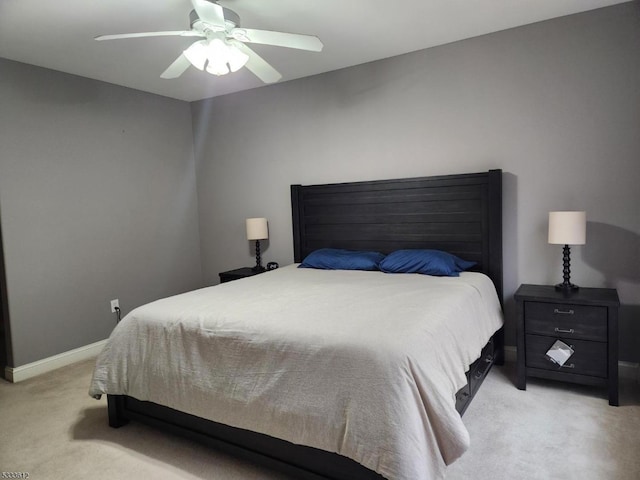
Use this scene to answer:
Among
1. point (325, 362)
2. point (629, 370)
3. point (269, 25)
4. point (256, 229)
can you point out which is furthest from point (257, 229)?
point (629, 370)

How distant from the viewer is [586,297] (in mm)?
2652

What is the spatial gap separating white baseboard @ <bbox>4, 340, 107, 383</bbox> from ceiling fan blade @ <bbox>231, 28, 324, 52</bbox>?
9.90 ft

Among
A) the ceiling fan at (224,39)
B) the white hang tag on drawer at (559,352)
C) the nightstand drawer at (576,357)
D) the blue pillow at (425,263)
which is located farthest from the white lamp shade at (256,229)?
the white hang tag on drawer at (559,352)

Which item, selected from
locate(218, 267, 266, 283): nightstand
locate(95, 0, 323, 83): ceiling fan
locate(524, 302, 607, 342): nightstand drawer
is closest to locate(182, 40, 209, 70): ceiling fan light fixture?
locate(95, 0, 323, 83): ceiling fan

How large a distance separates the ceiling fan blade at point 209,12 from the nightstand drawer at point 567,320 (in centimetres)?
253

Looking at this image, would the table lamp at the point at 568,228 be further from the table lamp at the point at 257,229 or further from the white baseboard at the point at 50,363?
the white baseboard at the point at 50,363

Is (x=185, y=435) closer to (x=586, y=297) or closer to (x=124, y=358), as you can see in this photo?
(x=124, y=358)

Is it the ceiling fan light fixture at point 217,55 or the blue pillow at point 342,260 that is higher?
the ceiling fan light fixture at point 217,55

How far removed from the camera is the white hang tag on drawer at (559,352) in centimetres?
266

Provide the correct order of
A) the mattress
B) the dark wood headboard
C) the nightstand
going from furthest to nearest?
1. the nightstand
2. the dark wood headboard
3. the mattress

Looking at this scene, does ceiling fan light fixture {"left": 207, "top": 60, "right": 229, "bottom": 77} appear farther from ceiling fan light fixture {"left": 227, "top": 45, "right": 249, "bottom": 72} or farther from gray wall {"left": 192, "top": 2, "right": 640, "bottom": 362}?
gray wall {"left": 192, "top": 2, "right": 640, "bottom": 362}

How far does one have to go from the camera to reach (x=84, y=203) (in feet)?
12.5

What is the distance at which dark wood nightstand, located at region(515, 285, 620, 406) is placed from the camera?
2.56 m

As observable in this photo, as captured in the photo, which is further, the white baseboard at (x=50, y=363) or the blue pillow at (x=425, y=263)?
the white baseboard at (x=50, y=363)
